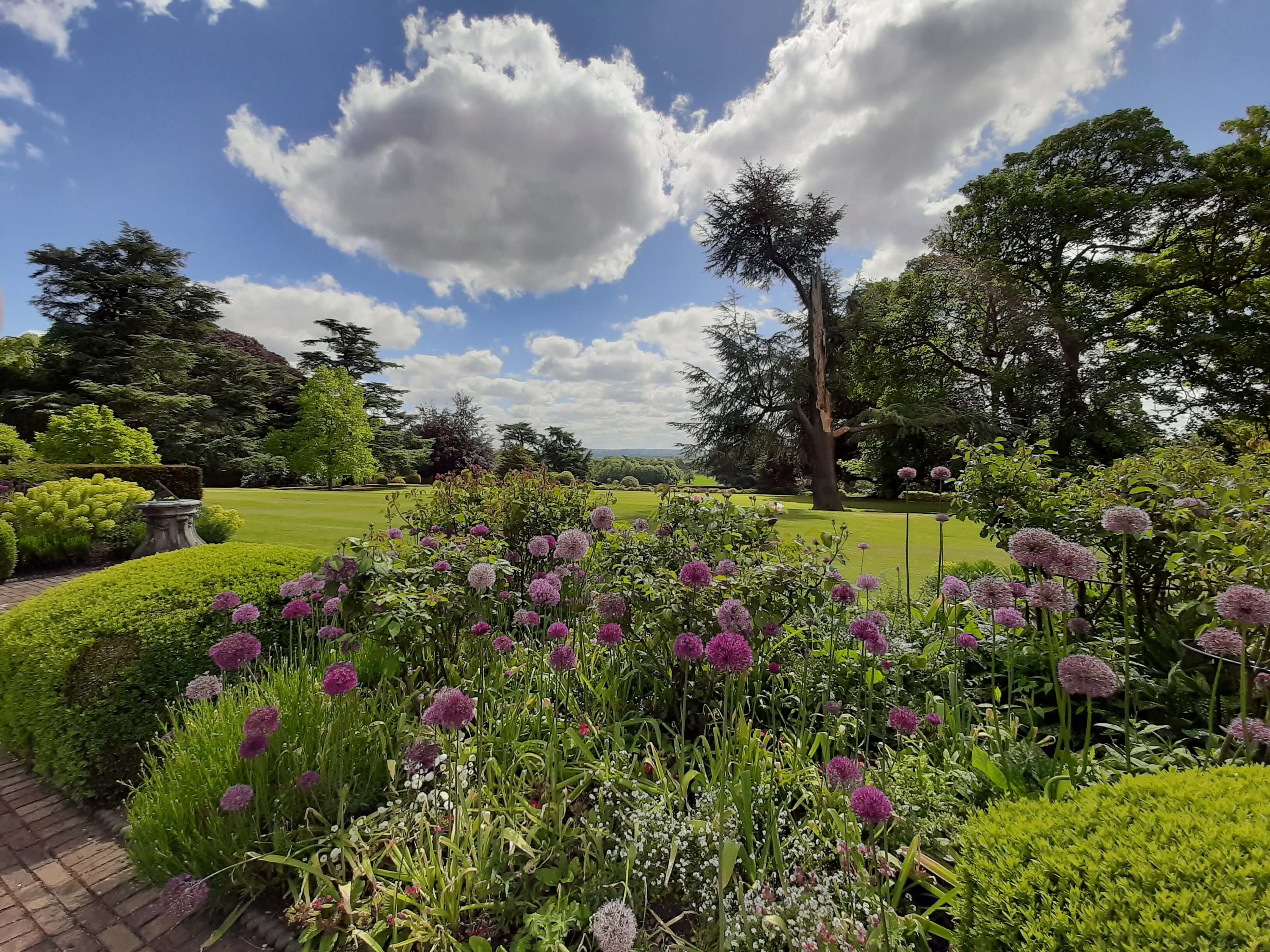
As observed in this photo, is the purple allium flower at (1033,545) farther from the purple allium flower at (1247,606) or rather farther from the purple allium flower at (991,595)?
the purple allium flower at (1247,606)

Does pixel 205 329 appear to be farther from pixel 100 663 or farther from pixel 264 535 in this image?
pixel 100 663

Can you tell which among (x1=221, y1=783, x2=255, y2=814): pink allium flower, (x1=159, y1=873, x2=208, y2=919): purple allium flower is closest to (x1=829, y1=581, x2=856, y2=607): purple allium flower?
(x1=221, y1=783, x2=255, y2=814): pink allium flower

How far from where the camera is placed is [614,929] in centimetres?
111

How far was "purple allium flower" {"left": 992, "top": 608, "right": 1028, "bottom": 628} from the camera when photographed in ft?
6.43

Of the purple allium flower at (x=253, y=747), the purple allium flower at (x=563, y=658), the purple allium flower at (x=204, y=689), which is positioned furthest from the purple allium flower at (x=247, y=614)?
the purple allium flower at (x=563, y=658)

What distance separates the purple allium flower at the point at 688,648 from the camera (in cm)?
179

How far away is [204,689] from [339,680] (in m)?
0.71

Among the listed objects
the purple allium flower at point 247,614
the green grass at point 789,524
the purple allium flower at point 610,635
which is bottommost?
the green grass at point 789,524

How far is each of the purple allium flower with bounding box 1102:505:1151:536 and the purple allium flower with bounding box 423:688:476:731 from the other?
2271mm

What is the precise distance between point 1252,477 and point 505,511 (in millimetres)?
5152

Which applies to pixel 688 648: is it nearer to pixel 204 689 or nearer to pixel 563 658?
pixel 563 658

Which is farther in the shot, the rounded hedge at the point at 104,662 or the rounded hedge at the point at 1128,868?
the rounded hedge at the point at 104,662

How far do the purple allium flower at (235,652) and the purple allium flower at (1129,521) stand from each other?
10.4ft

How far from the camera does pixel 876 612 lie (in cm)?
234
